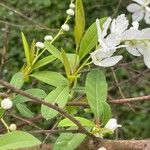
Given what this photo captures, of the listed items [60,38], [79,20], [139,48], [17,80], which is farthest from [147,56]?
[60,38]

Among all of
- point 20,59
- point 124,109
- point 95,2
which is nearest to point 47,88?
point 124,109

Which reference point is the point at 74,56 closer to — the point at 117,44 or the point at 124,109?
the point at 117,44

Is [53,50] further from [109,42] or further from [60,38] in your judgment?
[60,38]

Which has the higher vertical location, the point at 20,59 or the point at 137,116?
the point at 20,59

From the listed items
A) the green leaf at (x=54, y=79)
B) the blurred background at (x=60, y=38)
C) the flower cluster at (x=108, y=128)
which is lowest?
the blurred background at (x=60, y=38)

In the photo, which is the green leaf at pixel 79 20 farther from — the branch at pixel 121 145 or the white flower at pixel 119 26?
the branch at pixel 121 145

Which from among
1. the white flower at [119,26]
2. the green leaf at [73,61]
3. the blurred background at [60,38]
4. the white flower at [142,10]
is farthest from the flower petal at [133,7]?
the blurred background at [60,38]
